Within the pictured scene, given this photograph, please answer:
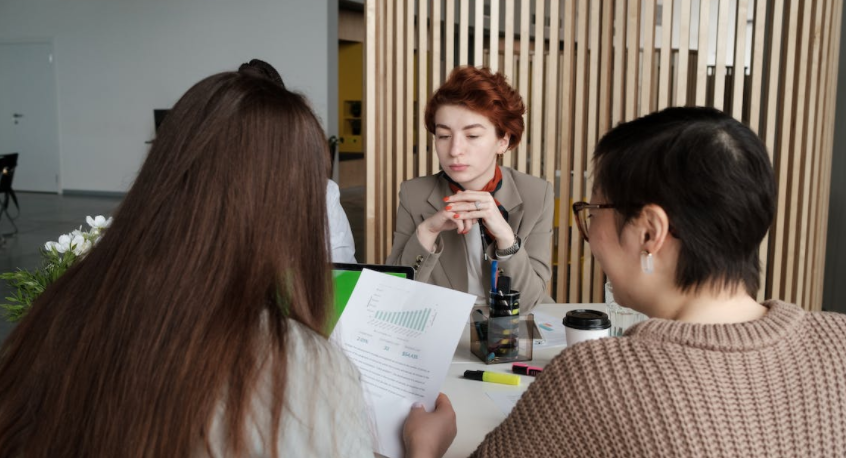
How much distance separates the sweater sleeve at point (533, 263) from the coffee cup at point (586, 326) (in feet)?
1.56

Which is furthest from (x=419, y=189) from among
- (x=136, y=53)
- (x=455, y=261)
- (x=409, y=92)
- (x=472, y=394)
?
(x=136, y=53)

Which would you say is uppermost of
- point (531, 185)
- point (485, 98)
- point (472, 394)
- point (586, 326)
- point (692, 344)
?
point (485, 98)

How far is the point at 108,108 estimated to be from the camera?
12.5 m

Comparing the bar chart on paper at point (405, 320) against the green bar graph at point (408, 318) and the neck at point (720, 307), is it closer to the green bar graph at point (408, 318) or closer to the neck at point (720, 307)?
the green bar graph at point (408, 318)

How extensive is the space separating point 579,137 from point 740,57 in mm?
917

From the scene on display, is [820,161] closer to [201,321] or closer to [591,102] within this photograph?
[591,102]

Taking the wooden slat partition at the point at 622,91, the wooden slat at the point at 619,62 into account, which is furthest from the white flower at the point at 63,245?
the wooden slat at the point at 619,62

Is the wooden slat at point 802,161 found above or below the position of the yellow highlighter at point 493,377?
above

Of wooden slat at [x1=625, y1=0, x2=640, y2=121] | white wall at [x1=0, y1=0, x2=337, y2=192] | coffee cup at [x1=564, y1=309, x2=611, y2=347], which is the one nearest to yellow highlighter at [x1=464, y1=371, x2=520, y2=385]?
coffee cup at [x1=564, y1=309, x2=611, y2=347]

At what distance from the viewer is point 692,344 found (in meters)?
1.04

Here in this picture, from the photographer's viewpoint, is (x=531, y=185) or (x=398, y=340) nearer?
(x=398, y=340)

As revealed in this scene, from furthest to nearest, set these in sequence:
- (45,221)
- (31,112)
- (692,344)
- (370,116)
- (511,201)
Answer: (31,112) < (45,221) < (370,116) < (511,201) < (692,344)

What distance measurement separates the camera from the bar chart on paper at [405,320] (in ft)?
5.12

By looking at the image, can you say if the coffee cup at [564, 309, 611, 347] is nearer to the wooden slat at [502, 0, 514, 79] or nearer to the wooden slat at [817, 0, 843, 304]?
the wooden slat at [502, 0, 514, 79]
